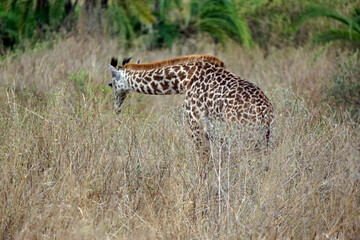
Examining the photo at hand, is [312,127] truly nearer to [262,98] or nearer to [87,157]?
[262,98]

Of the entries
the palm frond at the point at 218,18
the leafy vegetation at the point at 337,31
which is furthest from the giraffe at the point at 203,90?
the palm frond at the point at 218,18

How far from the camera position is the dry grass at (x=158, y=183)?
4.17m

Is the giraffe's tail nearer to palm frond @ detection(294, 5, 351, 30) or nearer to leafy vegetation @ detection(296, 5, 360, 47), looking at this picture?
leafy vegetation @ detection(296, 5, 360, 47)

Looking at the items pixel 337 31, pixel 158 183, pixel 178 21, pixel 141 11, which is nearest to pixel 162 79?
pixel 158 183

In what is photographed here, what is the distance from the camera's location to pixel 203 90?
20.6ft

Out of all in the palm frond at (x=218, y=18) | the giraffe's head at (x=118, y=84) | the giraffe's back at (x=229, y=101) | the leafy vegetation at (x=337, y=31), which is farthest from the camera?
the palm frond at (x=218, y=18)

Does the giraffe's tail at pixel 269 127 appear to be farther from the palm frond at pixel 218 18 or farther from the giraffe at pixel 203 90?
the palm frond at pixel 218 18

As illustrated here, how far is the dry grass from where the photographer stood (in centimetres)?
417

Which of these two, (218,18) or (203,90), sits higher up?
(218,18)

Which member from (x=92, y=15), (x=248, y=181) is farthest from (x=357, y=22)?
(x=248, y=181)

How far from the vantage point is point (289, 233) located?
165 inches

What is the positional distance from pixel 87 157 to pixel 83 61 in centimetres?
439

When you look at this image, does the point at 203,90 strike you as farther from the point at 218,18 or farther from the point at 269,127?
the point at 218,18

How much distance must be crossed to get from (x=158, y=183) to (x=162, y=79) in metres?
1.97
